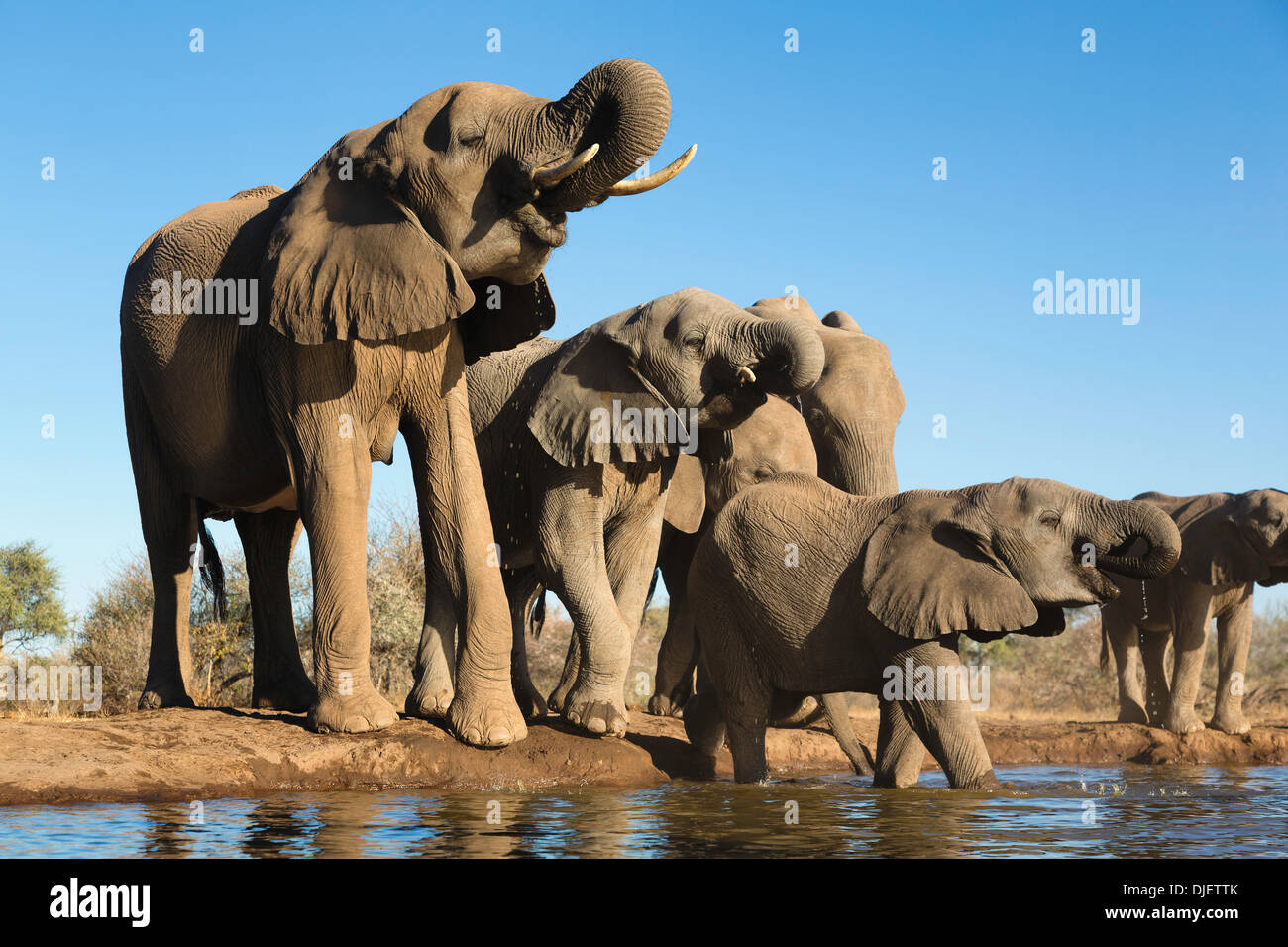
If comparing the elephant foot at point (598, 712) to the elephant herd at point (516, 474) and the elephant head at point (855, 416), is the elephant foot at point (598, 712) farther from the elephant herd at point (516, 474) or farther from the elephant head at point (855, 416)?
the elephant head at point (855, 416)

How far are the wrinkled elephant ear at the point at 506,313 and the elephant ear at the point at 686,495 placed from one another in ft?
6.54

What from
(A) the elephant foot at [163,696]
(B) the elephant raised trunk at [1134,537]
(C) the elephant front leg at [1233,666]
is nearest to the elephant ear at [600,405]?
(B) the elephant raised trunk at [1134,537]

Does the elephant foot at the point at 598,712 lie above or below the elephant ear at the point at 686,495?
below

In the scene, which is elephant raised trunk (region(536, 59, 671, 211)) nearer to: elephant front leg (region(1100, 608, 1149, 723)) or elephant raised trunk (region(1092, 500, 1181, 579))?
elephant raised trunk (region(1092, 500, 1181, 579))

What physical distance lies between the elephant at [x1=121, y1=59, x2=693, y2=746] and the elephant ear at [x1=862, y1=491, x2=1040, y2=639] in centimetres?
222

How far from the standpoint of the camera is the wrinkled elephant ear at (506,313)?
9297mm

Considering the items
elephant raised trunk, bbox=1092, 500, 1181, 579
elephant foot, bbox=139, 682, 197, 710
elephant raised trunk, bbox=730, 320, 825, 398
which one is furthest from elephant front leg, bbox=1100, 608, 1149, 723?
elephant foot, bbox=139, 682, 197, 710

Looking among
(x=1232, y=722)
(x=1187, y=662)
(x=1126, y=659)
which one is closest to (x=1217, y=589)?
(x=1187, y=662)

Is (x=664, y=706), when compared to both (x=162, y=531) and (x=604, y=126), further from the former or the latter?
(x=604, y=126)

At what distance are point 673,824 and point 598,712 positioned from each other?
2270 millimetres

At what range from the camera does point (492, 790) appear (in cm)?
849

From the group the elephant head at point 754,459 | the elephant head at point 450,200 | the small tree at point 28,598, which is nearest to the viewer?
the elephant head at point 450,200

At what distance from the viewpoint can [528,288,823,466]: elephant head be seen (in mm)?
9539
